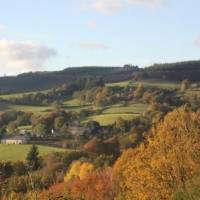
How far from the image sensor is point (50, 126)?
14325 cm

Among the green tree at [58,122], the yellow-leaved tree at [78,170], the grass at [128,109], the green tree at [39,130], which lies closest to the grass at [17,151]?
the yellow-leaved tree at [78,170]

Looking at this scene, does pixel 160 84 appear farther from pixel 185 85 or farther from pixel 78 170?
pixel 78 170

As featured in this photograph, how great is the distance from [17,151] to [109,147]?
17.0 meters

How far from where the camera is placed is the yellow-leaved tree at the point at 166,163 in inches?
1441

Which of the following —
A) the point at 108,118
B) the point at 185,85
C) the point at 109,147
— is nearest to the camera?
the point at 109,147

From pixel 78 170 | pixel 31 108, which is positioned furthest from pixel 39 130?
pixel 78 170

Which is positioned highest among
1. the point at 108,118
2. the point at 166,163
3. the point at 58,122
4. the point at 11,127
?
the point at 166,163

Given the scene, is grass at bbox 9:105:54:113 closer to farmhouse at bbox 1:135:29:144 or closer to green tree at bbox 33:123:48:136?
green tree at bbox 33:123:48:136

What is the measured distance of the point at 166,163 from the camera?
36781mm

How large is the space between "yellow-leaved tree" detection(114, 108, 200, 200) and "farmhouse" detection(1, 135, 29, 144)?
8795 cm

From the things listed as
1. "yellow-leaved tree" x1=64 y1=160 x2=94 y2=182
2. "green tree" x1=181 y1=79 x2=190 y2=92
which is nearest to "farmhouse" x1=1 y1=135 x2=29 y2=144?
"yellow-leaved tree" x1=64 y1=160 x2=94 y2=182

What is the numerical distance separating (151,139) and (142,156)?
4.06ft

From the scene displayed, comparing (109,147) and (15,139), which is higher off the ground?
(15,139)

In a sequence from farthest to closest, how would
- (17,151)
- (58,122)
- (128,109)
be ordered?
(128,109) → (58,122) → (17,151)
